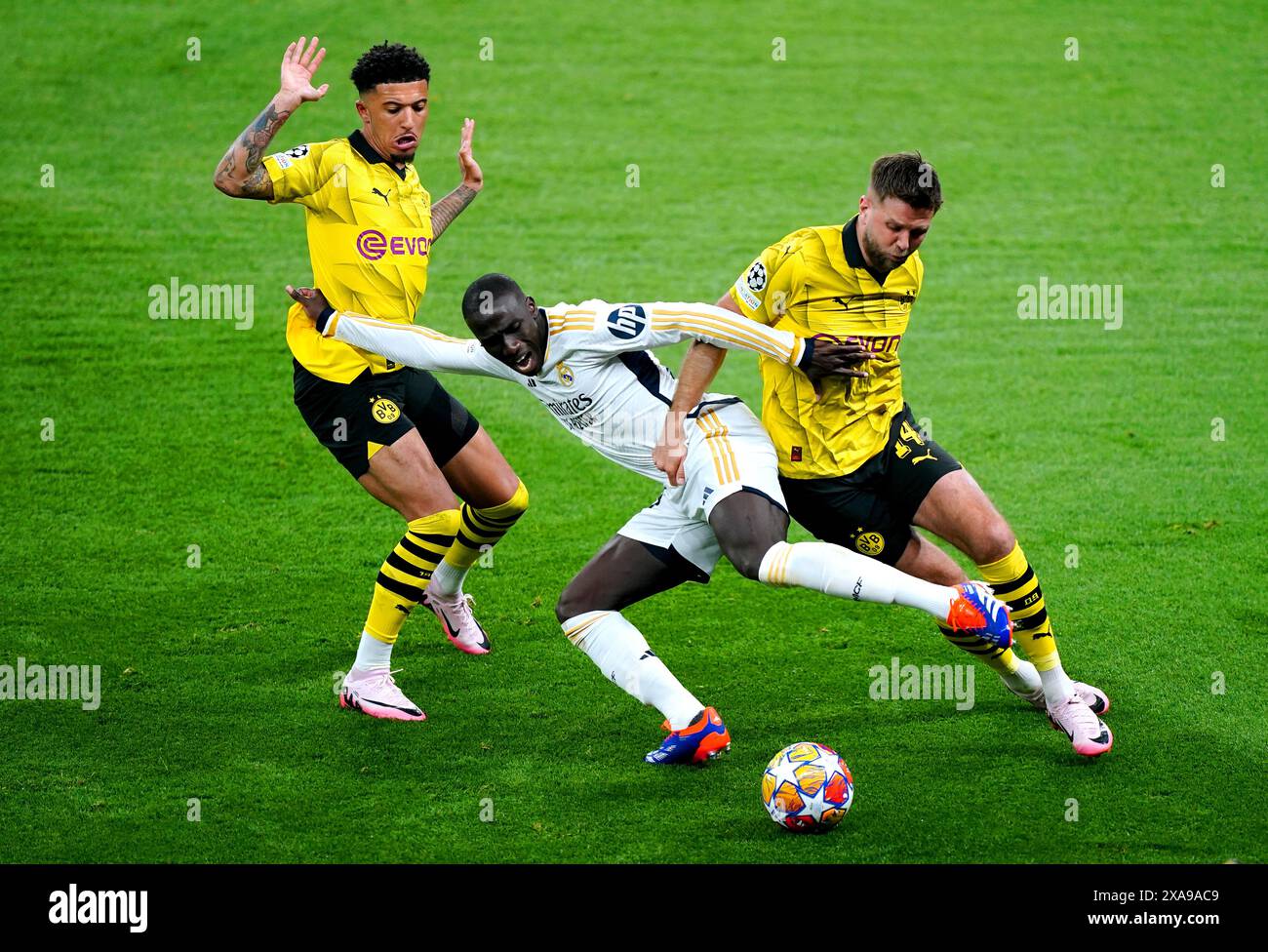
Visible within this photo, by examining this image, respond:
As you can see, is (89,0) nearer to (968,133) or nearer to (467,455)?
(968,133)

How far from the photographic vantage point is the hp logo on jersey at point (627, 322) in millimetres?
5785

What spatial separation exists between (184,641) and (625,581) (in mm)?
2640

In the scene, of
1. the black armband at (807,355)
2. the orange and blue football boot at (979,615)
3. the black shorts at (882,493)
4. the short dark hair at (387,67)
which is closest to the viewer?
the orange and blue football boot at (979,615)

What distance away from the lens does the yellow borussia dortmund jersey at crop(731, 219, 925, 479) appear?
6.02 m

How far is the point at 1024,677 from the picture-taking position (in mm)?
6293

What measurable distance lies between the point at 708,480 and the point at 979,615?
1.21 metres

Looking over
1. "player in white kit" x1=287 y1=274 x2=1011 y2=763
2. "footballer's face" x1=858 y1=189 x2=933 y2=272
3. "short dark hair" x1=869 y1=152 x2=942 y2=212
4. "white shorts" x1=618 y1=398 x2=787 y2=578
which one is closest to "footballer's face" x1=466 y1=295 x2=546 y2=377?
"player in white kit" x1=287 y1=274 x2=1011 y2=763

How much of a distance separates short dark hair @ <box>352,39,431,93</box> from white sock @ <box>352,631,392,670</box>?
2.51 m

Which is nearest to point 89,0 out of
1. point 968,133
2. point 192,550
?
point 968,133

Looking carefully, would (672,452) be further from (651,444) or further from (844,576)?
(844,576)

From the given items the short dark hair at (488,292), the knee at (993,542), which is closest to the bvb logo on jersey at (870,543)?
the knee at (993,542)

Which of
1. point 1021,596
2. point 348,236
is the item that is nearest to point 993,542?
point 1021,596

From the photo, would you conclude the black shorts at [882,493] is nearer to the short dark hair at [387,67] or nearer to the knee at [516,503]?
the knee at [516,503]

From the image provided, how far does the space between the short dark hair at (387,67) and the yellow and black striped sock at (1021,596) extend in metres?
3.35
